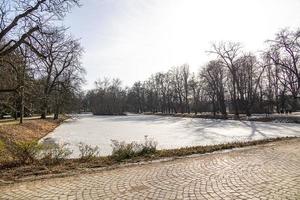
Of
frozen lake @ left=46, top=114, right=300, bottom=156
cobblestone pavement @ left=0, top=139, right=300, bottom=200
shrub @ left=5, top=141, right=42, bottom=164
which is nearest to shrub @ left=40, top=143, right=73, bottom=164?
shrub @ left=5, top=141, right=42, bottom=164

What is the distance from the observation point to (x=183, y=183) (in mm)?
7293

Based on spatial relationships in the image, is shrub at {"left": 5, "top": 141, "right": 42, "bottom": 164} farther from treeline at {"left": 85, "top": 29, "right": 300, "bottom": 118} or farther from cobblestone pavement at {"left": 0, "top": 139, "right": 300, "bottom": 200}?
treeline at {"left": 85, "top": 29, "right": 300, "bottom": 118}

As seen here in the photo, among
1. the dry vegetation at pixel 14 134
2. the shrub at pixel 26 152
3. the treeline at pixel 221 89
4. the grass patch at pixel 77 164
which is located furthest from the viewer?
the treeline at pixel 221 89

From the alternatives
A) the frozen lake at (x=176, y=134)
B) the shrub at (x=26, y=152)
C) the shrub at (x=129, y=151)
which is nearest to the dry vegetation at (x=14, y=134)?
the shrub at (x=26, y=152)

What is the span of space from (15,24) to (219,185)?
12071 millimetres

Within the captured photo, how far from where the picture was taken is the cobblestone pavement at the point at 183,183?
6.48 m

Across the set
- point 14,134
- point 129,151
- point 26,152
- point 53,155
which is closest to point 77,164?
point 53,155

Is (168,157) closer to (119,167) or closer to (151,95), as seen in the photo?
(119,167)

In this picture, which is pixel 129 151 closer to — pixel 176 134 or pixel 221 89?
pixel 176 134

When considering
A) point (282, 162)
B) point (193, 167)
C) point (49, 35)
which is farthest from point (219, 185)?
point (49, 35)

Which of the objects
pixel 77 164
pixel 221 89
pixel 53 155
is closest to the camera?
pixel 77 164

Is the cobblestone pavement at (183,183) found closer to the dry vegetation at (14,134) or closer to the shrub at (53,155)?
the shrub at (53,155)

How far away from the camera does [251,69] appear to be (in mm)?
61250

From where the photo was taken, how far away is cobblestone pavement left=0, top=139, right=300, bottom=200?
6480 millimetres
